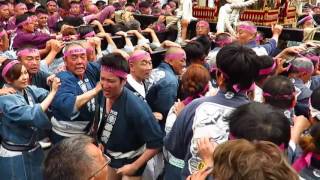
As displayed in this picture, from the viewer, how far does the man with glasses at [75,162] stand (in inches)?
59.6

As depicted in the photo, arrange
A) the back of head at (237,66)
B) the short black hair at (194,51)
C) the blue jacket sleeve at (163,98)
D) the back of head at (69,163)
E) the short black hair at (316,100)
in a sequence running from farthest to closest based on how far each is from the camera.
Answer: the short black hair at (194,51) → the blue jacket sleeve at (163,98) → the short black hair at (316,100) → the back of head at (237,66) → the back of head at (69,163)

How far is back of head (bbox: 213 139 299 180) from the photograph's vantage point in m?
1.21

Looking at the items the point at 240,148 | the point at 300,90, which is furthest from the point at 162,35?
the point at 240,148

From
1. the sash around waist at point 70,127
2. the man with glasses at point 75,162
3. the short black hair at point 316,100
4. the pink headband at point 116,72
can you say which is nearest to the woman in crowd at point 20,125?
the sash around waist at point 70,127

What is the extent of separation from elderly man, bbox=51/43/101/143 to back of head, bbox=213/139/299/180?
5.47 feet

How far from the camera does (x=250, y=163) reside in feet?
4.01

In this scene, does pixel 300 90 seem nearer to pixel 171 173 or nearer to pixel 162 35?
pixel 171 173

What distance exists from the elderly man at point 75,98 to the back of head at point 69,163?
1263mm

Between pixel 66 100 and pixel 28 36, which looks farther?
pixel 28 36

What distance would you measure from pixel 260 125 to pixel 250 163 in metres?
0.48

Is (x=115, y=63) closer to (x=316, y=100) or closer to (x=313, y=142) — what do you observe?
(x=316, y=100)

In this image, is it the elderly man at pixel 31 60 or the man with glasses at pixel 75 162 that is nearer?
the man with glasses at pixel 75 162

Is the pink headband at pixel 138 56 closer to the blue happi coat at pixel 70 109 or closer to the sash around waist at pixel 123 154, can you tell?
the blue happi coat at pixel 70 109

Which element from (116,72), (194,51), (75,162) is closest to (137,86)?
(194,51)
